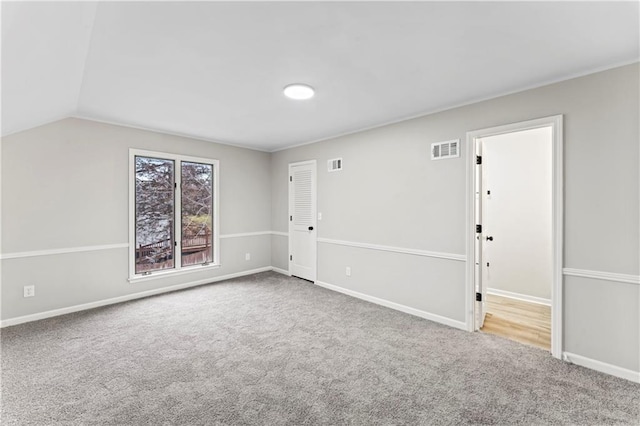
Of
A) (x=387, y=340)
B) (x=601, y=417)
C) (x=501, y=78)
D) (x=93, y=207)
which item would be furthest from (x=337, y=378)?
(x=93, y=207)

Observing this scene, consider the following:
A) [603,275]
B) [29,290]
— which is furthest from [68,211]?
[603,275]

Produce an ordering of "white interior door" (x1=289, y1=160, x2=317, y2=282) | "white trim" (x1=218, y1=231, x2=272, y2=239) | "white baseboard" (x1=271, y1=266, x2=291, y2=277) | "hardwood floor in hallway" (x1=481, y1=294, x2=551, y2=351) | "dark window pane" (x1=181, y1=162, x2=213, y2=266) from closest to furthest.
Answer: "hardwood floor in hallway" (x1=481, y1=294, x2=551, y2=351) < "dark window pane" (x1=181, y1=162, x2=213, y2=266) < "white interior door" (x1=289, y1=160, x2=317, y2=282) < "white trim" (x1=218, y1=231, x2=272, y2=239) < "white baseboard" (x1=271, y1=266, x2=291, y2=277)

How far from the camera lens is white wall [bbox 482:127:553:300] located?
4.03m

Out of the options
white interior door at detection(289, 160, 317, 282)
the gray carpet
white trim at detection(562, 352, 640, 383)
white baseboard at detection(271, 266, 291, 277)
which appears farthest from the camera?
white baseboard at detection(271, 266, 291, 277)

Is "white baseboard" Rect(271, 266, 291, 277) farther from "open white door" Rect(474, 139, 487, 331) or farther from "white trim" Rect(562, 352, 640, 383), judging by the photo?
"white trim" Rect(562, 352, 640, 383)

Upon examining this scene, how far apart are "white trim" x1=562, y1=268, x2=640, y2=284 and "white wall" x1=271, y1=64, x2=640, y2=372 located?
0.01 metres

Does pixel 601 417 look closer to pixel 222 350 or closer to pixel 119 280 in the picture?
pixel 222 350

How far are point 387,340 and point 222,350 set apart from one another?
63.7 inches

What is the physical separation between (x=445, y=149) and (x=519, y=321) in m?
2.26

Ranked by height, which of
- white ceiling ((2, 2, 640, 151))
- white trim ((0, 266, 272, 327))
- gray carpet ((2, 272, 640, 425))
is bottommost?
gray carpet ((2, 272, 640, 425))

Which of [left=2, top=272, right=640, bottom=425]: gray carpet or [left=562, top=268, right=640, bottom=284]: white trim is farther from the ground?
[left=562, top=268, right=640, bottom=284]: white trim

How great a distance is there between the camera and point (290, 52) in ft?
6.75

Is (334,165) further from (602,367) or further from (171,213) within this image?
(602,367)

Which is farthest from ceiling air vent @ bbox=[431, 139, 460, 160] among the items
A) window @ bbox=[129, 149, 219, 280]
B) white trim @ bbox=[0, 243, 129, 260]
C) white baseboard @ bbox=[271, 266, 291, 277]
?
white trim @ bbox=[0, 243, 129, 260]
